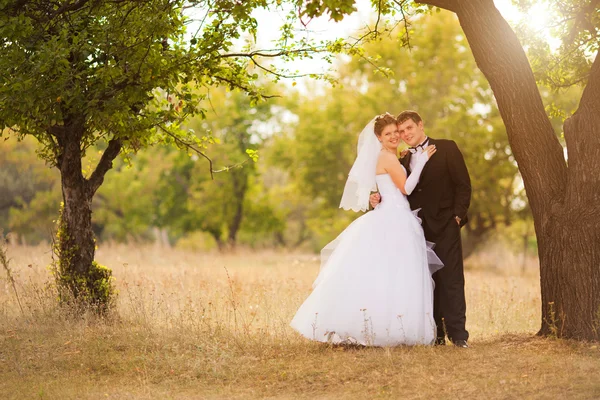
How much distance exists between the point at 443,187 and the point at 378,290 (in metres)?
1.43

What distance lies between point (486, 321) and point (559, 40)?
15.3 feet

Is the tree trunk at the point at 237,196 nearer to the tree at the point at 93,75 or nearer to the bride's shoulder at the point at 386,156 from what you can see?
the tree at the point at 93,75

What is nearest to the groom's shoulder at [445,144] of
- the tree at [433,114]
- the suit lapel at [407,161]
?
the suit lapel at [407,161]

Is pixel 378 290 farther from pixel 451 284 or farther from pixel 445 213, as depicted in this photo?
pixel 445 213

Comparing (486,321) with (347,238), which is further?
(486,321)

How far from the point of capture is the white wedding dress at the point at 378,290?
7738 mm

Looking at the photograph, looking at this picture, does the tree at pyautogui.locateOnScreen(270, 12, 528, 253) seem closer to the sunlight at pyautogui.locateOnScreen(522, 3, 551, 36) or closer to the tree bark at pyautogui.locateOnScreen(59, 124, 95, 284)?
the sunlight at pyautogui.locateOnScreen(522, 3, 551, 36)

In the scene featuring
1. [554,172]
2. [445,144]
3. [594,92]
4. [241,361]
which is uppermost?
[594,92]

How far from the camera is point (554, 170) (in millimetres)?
7910

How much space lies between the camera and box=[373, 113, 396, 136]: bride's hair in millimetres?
8344

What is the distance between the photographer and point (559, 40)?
450 inches

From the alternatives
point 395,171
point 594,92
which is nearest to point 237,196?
point 395,171

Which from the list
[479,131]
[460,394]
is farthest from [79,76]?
[479,131]

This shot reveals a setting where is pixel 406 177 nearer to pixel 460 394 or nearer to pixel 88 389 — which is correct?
pixel 460 394
